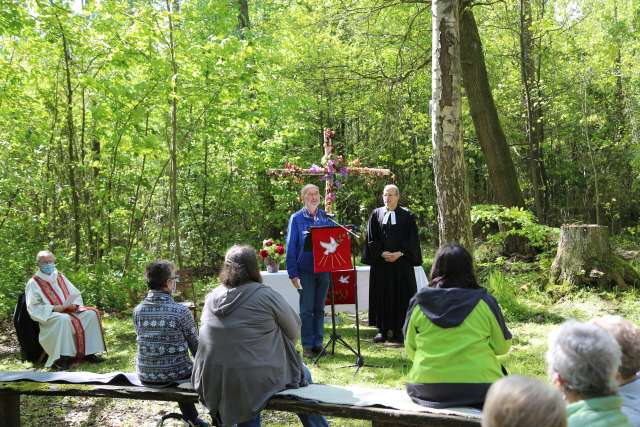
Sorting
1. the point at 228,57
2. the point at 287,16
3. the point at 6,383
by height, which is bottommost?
the point at 6,383

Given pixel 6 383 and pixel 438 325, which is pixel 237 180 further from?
pixel 438 325

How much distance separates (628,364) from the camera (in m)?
2.45

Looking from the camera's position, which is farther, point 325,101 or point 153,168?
point 325,101

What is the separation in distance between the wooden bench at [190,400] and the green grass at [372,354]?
2.30ft

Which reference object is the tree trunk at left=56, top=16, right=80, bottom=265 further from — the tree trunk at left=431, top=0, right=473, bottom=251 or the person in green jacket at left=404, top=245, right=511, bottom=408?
the person in green jacket at left=404, top=245, right=511, bottom=408

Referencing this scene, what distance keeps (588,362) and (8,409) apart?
4.03 m

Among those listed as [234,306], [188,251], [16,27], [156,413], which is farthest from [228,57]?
[188,251]

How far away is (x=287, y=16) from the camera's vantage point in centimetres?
1628

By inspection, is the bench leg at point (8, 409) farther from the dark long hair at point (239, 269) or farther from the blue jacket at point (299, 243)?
the blue jacket at point (299, 243)

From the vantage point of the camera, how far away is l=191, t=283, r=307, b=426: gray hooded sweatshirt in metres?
3.58

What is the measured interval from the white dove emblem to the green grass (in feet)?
3.64

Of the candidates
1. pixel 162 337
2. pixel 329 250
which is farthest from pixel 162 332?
pixel 329 250

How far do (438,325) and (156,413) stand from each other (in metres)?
2.88

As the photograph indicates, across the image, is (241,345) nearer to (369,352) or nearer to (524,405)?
(524,405)
